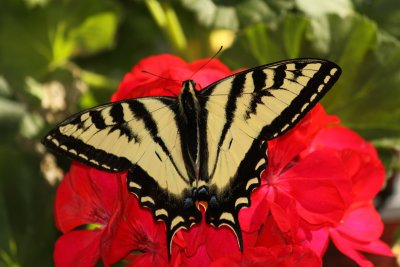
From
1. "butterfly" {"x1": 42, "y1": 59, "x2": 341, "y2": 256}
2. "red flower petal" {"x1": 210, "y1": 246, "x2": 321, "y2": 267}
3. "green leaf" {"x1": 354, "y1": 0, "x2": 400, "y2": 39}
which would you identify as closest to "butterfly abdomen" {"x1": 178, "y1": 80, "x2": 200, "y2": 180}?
"butterfly" {"x1": 42, "y1": 59, "x2": 341, "y2": 256}

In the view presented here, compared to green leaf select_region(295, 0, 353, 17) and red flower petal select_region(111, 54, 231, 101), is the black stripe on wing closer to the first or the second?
red flower petal select_region(111, 54, 231, 101)

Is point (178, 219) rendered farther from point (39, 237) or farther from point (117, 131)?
point (39, 237)

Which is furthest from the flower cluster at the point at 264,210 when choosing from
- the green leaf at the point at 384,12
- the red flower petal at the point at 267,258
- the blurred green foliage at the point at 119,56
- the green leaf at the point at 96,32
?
the green leaf at the point at 96,32

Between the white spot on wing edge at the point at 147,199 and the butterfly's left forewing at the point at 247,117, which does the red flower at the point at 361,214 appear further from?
the white spot on wing edge at the point at 147,199

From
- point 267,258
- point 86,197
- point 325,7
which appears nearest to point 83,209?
point 86,197

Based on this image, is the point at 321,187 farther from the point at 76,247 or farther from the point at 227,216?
the point at 76,247

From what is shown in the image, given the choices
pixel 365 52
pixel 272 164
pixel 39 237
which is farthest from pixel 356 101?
pixel 39 237

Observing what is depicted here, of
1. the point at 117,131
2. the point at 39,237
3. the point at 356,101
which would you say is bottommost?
the point at 39,237
